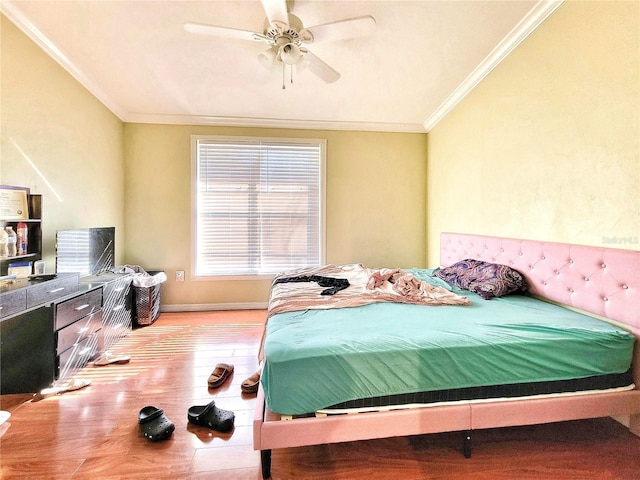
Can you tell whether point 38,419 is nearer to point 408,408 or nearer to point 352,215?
point 408,408

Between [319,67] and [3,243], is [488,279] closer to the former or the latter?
[319,67]

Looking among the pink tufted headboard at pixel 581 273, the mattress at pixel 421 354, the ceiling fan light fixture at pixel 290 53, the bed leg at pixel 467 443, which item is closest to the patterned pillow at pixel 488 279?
the pink tufted headboard at pixel 581 273

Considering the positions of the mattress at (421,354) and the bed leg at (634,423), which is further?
the bed leg at (634,423)

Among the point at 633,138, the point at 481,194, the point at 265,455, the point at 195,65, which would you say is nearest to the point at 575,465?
the point at 265,455

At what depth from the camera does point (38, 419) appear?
5.53 feet

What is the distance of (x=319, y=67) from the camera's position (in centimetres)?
216

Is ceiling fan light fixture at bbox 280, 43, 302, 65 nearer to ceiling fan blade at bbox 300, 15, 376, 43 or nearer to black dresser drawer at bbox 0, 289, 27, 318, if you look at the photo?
ceiling fan blade at bbox 300, 15, 376, 43

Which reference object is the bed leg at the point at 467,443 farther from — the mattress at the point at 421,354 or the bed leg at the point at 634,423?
the bed leg at the point at 634,423

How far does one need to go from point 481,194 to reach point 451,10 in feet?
5.40

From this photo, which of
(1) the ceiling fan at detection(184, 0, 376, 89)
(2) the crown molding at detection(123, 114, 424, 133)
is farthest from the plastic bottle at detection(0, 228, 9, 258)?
(2) the crown molding at detection(123, 114, 424, 133)

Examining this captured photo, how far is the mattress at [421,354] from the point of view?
1254 millimetres

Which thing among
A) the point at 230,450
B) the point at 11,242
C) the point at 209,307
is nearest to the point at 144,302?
the point at 209,307

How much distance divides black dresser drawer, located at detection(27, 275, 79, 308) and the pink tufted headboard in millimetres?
3591

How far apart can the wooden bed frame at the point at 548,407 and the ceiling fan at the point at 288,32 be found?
6.81 ft
